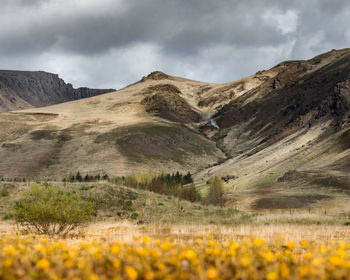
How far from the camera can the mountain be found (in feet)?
208

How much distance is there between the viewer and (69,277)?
468 cm

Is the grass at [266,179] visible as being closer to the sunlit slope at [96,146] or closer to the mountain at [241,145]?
the mountain at [241,145]

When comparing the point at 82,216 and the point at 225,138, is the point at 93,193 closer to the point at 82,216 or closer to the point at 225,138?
the point at 82,216

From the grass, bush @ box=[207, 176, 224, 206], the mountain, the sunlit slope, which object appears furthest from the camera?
the sunlit slope

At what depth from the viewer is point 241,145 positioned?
163 meters

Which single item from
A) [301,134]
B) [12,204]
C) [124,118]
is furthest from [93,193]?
[124,118]

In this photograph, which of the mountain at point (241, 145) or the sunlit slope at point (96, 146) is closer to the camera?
the mountain at point (241, 145)

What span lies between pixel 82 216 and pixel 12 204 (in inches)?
609

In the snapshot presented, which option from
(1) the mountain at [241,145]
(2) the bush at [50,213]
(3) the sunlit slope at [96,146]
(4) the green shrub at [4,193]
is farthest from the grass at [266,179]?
(2) the bush at [50,213]

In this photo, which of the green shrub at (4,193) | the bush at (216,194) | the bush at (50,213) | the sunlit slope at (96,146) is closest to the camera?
the bush at (50,213)

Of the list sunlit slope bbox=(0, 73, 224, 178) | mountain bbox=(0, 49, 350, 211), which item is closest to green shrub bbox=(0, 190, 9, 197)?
mountain bbox=(0, 49, 350, 211)

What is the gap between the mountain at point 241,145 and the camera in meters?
63.5

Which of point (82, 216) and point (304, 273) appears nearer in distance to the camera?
point (304, 273)

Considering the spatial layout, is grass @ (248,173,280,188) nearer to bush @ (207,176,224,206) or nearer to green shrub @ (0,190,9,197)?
bush @ (207,176,224,206)
